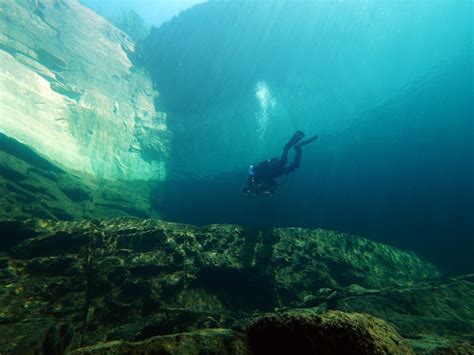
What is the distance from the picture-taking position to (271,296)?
574 cm

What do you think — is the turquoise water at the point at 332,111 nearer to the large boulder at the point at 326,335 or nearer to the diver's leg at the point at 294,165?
the diver's leg at the point at 294,165

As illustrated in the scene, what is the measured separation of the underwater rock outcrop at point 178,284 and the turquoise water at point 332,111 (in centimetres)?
901

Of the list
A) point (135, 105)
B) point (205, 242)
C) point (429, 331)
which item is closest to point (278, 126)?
point (135, 105)

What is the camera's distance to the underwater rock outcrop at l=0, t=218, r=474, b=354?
3.79m

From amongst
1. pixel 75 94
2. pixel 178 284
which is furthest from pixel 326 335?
pixel 75 94

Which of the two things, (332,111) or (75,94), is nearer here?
(75,94)

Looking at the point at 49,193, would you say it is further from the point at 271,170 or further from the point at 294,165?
the point at 294,165

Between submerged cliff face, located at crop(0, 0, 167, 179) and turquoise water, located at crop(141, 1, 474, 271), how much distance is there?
7.84ft

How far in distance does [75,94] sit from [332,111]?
20.8 metres

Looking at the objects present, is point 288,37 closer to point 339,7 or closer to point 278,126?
point 339,7

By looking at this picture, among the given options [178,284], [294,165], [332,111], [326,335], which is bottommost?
[326,335]

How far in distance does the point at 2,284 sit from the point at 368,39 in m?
26.3

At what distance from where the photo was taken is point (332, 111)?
24.4 m

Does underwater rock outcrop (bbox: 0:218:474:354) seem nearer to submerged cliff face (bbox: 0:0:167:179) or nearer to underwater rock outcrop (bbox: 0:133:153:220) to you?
underwater rock outcrop (bbox: 0:133:153:220)
